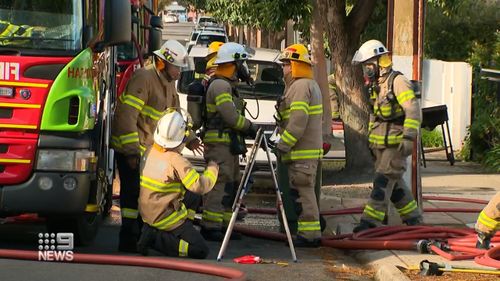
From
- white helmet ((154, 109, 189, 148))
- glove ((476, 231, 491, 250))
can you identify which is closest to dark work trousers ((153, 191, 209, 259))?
white helmet ((154, 109, 189, 148))

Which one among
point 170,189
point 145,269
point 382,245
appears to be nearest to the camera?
point 145,269

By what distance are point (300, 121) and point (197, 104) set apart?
46.3 inches

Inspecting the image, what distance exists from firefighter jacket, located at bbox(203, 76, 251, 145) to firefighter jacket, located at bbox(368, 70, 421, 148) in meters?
1.33

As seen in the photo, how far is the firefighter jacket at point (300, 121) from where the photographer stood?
977cm

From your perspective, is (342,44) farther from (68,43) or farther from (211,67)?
(68,43)

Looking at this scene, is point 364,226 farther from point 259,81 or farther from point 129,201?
point 259,81

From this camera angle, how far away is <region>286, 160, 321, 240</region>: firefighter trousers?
32.3 ft

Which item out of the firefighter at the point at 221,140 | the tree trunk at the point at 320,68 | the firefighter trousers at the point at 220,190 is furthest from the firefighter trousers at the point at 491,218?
the tree trunk at the point at 320,68

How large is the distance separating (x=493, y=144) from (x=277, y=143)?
27.2 feet

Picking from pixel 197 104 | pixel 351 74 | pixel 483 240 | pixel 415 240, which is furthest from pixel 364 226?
pixel 351 74

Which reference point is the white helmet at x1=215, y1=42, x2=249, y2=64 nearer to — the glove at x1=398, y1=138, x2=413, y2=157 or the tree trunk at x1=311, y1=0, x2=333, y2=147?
the glove at x1=398, y1=138, x2=413, y2=157

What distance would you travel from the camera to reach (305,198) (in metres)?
9.91

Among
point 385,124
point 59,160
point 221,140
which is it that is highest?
point 385,124

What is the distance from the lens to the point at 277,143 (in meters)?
9.94
